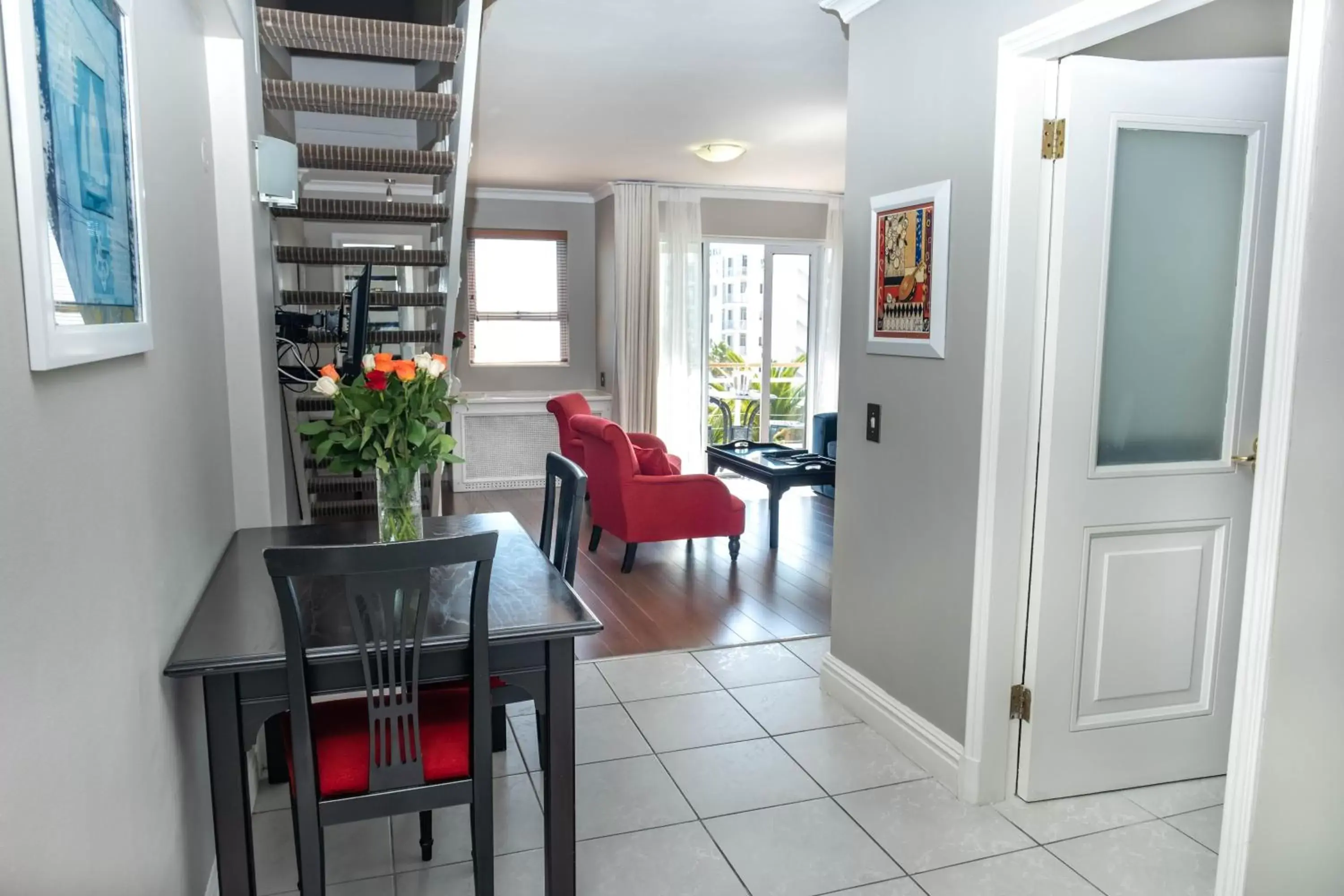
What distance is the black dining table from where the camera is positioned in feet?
5.63

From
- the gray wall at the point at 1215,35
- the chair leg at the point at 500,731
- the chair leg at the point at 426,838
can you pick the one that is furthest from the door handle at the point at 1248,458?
the chair leg at the point at 426,838

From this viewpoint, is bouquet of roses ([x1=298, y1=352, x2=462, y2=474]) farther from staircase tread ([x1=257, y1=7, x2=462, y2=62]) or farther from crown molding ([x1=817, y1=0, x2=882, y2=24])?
crown molding ([x1=817, y1=0, x2=882, y2=24])

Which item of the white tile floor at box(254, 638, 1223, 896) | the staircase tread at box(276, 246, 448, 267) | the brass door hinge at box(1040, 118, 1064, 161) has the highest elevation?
the brass door hinge at box(1040, 118, 1064, 161)

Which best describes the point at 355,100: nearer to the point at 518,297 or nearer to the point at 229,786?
the point at 229,786

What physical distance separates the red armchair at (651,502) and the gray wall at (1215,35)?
3.13 metres

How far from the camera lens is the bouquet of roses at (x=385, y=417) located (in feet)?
7.03

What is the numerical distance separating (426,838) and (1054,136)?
244 cm

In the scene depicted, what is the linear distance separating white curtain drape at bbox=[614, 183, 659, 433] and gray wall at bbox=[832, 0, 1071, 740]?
456 centimetres

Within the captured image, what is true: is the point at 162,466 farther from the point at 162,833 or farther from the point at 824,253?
the point at 824,253

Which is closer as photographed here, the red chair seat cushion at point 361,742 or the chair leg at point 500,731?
the red chair seat cushion at point 361,742

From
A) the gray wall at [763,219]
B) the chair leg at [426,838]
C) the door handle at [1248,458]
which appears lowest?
the chair leg at [426,838]

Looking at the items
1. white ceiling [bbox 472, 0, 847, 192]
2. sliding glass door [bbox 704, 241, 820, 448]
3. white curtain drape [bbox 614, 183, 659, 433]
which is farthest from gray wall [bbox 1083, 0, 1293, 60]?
sliding glass door [bbox 704, 241, 820, 448]

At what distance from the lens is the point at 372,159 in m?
3.50

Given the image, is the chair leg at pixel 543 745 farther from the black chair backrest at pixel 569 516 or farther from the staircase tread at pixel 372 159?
the staircase tread at pixel 372 159
